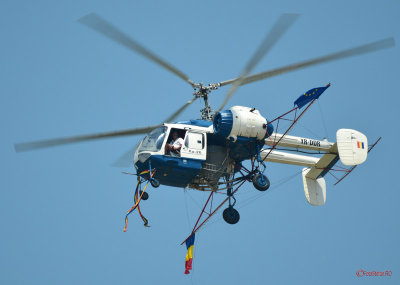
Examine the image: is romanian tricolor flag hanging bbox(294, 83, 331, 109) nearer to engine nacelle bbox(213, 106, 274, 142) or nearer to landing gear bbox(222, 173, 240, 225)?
engine nacelle bbox(213, 106, 274, 142)

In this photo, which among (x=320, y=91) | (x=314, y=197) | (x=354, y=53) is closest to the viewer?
(x=354, y=53)

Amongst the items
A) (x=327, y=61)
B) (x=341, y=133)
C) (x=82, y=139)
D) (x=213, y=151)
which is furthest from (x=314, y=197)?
(x=82, y=139)

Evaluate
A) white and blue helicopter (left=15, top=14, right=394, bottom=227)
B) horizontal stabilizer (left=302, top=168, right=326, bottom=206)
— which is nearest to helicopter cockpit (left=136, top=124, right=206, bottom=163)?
white and blue helicopter (left=15, top=14, right=394, bottom=227)

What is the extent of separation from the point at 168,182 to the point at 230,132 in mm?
2731

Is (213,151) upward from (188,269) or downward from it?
upward

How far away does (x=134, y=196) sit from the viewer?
19969 millimetres

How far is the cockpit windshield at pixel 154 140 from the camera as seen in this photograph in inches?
775

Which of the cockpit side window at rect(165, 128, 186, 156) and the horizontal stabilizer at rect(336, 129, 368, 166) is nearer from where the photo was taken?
the cockpit side window at rect(165, 128, 186, 156)

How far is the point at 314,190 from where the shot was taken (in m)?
24.5

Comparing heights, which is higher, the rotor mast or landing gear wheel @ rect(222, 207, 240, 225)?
the rotor mast

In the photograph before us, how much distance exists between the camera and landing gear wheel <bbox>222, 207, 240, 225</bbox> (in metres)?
21.9

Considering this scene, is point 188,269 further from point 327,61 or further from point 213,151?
point 327,61

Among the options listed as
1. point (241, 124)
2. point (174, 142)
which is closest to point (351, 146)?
point (241, 124)

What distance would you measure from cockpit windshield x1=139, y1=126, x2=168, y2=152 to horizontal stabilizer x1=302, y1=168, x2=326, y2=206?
7.37m
